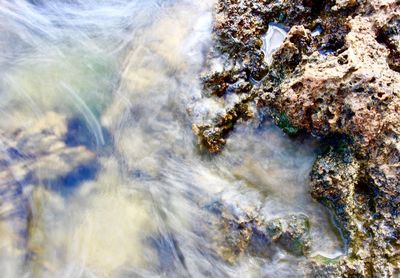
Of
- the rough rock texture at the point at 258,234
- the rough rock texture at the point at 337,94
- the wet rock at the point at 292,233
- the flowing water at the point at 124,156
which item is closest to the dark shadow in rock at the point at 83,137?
the flowing water at the point at 124,156

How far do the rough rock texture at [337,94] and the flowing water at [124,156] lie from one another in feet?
0.49

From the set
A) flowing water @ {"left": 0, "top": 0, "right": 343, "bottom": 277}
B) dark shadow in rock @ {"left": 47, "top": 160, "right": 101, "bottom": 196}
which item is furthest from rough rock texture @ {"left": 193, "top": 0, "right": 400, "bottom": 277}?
dark shadow in rock @ {"left": 47, "top": 160, "right": 101, "bottom": 196}

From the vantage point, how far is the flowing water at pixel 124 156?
2859 mm

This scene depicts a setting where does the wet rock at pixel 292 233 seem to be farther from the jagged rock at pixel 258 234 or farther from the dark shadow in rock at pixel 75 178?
the dark shadow in rock at pixel 75 178

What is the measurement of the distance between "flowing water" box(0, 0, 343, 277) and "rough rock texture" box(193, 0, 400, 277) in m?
0.15

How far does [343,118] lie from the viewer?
2529 millimetres

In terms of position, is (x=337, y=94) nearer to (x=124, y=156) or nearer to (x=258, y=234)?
(x=258, y=234)

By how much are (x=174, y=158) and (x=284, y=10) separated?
1584 mm

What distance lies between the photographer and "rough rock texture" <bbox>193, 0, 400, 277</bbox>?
2432mm

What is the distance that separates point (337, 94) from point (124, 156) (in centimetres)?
176

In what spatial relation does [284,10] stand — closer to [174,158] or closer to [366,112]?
[366,112]

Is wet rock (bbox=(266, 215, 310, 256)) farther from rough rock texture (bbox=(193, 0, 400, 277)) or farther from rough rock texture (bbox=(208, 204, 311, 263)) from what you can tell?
rough rock texture (bbox=(193, 0, 400, 277))

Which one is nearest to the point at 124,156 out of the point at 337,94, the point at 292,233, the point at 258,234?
the point at 258,234

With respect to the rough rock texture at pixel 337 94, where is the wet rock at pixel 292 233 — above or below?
below
